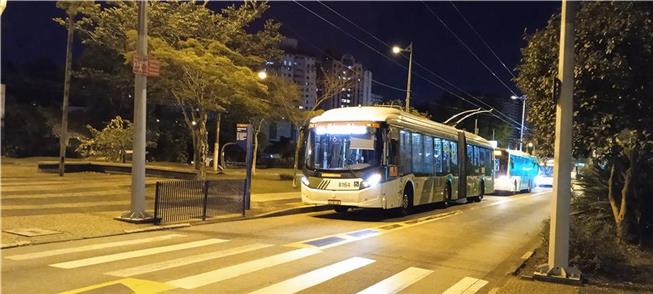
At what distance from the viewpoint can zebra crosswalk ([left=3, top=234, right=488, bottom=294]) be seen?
8.71m

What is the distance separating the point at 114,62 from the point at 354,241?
1302 inches

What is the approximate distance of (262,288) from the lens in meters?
8.58

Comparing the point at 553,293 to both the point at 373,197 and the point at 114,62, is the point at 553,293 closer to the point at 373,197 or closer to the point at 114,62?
the point at 373,197

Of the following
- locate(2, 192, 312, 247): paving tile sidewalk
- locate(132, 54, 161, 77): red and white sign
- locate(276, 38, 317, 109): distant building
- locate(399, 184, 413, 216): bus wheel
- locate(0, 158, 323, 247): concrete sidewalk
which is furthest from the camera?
locate(276, 38, 317, 109): distant building

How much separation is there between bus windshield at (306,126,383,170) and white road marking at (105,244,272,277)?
6830mm

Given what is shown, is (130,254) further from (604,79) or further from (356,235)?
(604,79)

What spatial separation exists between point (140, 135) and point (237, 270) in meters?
6.19

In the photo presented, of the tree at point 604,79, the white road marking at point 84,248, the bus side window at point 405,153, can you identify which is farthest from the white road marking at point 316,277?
the bus side window at point 405,153

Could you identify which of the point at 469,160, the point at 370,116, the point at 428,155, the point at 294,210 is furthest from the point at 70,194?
the point at 469,160

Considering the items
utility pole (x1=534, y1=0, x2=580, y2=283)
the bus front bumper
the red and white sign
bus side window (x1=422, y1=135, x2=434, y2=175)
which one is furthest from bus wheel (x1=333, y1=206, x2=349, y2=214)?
utility pole (x1=534, y1=0, x2=580, y2=283)

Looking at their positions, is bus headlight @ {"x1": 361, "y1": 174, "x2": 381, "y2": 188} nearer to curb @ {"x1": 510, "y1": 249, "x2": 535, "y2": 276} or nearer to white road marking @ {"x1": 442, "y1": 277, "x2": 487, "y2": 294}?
curb @ {"x1": 510, "y1": 249, "x2": 535, "y2": 276}

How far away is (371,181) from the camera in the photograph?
1858cm

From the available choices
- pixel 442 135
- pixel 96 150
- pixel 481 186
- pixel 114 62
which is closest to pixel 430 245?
pixel 442 135

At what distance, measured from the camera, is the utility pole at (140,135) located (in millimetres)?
14586
